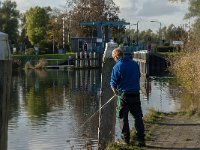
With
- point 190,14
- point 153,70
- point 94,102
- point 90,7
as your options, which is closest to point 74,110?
point 94,102

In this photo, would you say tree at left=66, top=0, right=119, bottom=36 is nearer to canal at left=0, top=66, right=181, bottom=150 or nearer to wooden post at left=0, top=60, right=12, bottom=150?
canal at left=0, top=66, right=181, bottom=150

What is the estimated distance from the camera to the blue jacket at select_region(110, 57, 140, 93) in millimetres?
9289

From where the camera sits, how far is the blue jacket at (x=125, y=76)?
9289 mm

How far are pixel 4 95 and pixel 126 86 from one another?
523 cm

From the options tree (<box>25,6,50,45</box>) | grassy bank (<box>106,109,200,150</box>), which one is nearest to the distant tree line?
tree (<box>25,6,50,45</box>)

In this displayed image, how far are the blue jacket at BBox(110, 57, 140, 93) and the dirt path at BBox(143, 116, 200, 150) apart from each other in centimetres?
111

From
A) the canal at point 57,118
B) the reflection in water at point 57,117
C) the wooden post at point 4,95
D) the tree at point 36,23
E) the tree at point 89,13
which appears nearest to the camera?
the wooden post at point 4,95

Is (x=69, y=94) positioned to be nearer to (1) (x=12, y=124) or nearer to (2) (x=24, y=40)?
(1) (x=12, y=124)

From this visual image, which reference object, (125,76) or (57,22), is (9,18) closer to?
(57,22)

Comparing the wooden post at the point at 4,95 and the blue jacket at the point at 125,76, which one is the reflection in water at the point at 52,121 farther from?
the wooden post at the point at 4,95

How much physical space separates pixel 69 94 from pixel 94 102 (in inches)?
188

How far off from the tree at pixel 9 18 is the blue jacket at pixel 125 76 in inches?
3407

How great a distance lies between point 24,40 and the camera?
348 ft

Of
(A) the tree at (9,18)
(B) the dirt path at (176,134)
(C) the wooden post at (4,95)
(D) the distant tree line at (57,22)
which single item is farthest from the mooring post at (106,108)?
(A) the tree at (9,18)
